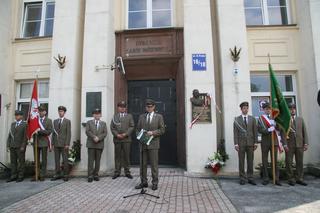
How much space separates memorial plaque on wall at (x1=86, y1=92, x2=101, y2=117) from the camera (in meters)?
8.41

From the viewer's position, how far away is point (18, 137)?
26.3ft

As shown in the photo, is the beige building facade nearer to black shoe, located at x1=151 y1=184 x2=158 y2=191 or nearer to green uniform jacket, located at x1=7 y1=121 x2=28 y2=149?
green uniform jacket, located at x1=7 y1=121 x2=28 y2=149

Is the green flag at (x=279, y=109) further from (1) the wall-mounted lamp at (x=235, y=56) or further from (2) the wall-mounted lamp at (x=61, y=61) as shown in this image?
(2) the wall-mounted lamp at (x=61, y=61)

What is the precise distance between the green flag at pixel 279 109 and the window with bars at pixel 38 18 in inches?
300

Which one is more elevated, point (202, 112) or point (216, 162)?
point (202, 112)

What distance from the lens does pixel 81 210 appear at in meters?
4.93

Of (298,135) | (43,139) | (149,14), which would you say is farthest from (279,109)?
(43,139)

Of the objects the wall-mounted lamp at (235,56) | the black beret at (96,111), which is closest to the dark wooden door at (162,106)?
the black beret at (96,111)

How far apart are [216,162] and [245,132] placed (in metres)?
1.16

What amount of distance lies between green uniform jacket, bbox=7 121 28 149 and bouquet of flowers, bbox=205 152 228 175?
205 inches

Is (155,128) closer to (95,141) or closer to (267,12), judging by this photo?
(95,141)

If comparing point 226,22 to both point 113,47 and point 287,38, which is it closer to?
point 287,38

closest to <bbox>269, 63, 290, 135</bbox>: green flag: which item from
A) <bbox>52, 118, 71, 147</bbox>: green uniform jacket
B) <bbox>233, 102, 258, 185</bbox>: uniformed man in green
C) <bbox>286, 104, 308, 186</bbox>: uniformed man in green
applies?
<bbox>286, 104, 308, 186</bbox>: uniformed man in green

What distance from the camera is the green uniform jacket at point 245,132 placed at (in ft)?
23.3
